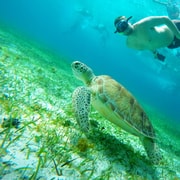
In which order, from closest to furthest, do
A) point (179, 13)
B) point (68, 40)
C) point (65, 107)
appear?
point (65, 107) < point (179, 13) < point (68, 40)

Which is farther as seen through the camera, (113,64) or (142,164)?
(113,64)

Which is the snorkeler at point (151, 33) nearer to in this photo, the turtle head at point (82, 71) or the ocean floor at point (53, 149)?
the turtle head at point (82, 71)

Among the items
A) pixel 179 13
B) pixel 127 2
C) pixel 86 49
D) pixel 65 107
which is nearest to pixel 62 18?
pixel 86 49

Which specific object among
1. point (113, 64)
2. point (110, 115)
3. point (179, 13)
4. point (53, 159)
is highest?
point (113, 64)

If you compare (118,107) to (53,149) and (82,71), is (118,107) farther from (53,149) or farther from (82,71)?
(53,149)

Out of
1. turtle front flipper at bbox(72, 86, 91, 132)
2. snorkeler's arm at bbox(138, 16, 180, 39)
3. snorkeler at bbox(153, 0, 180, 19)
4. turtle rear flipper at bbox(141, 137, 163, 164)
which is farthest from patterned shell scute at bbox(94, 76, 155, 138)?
snorkeler at bbox(153, 0, 180, 19)

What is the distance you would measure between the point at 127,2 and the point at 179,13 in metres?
15.8

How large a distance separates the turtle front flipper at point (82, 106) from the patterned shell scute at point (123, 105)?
0.25 metres

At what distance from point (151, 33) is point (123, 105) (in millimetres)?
4251

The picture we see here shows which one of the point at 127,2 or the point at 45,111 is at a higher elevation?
the point at 127,2

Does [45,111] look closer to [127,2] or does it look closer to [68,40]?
[127,2]

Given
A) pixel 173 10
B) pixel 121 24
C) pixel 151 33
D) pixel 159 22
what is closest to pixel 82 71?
pixel 121 24

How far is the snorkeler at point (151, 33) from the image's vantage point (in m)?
6.51

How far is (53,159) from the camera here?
2318 mm
